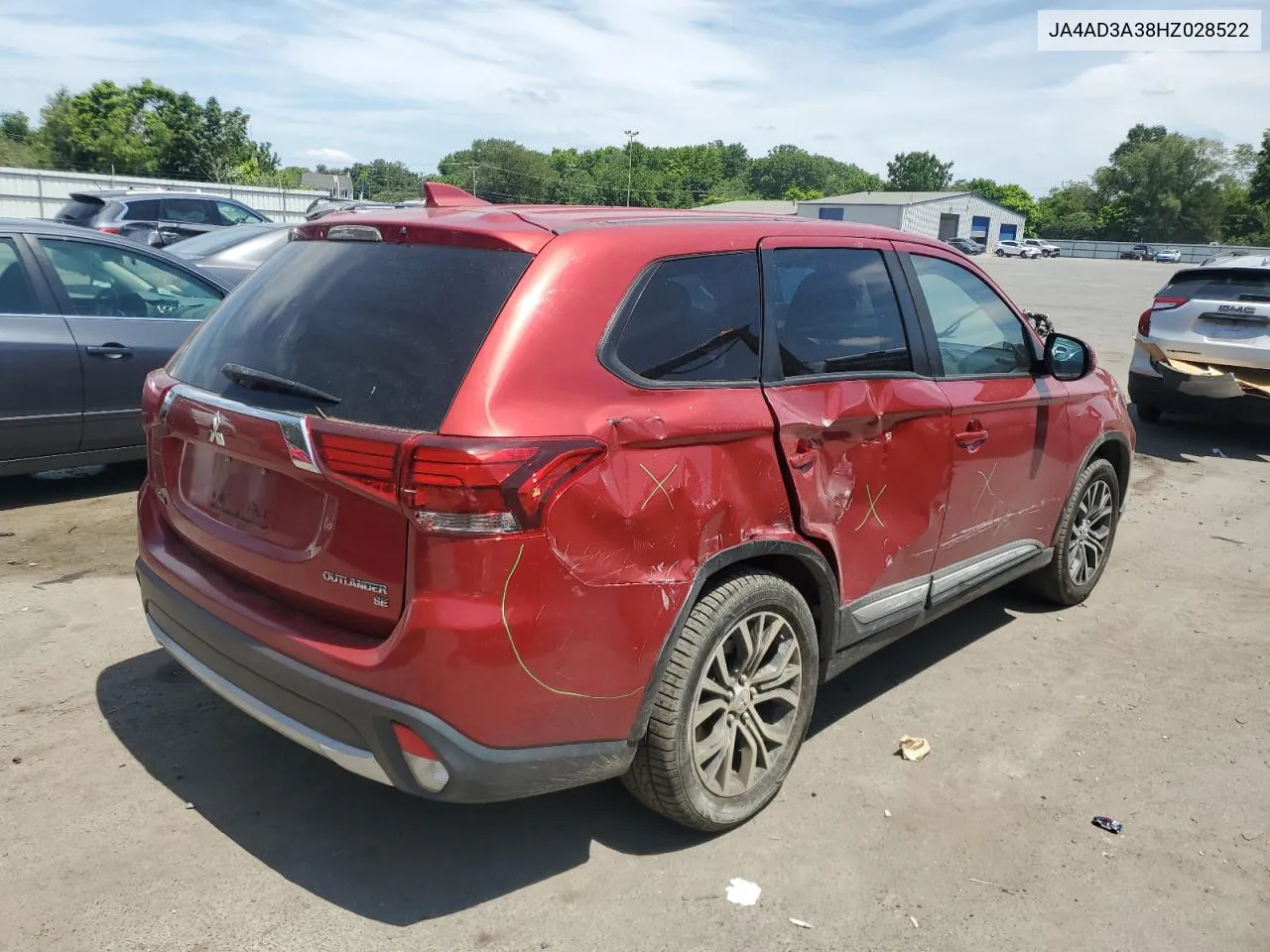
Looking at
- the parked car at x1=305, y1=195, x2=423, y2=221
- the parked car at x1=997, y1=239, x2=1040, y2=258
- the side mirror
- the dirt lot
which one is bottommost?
the dirt lot

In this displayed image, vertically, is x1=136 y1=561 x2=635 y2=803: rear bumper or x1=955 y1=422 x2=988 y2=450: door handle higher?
x1=955 y1=422 x2=988 y2=450: door handle

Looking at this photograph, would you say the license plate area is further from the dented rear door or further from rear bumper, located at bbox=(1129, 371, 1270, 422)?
rear bumper, located at bbox=(1129, 371, 1270, 422)

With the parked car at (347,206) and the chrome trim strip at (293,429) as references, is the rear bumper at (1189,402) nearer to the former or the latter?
the parked car at (347,206)

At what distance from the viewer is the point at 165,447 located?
10.1 feet

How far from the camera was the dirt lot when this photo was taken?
2.61 metres

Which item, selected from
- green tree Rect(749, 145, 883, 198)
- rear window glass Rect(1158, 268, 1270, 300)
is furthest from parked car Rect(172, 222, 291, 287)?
green tree Rect(749, 145, 883, 198)

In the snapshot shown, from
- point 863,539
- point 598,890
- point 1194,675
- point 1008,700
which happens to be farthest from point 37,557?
point 1194,675

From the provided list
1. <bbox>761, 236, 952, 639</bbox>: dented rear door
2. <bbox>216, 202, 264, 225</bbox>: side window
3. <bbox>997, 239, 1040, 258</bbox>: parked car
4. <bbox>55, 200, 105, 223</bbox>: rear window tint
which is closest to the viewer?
<bbox>761, 236, 952, 639</bbox>: dented rear door

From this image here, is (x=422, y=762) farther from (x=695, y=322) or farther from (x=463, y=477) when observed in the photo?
(x=695, y=322)

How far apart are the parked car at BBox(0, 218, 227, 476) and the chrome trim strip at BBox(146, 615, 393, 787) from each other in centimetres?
324

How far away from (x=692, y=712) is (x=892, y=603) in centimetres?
111

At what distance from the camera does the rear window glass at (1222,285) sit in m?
8.67

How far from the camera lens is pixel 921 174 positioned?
12575 centimetres

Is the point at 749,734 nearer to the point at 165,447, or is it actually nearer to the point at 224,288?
the point at 165,447
